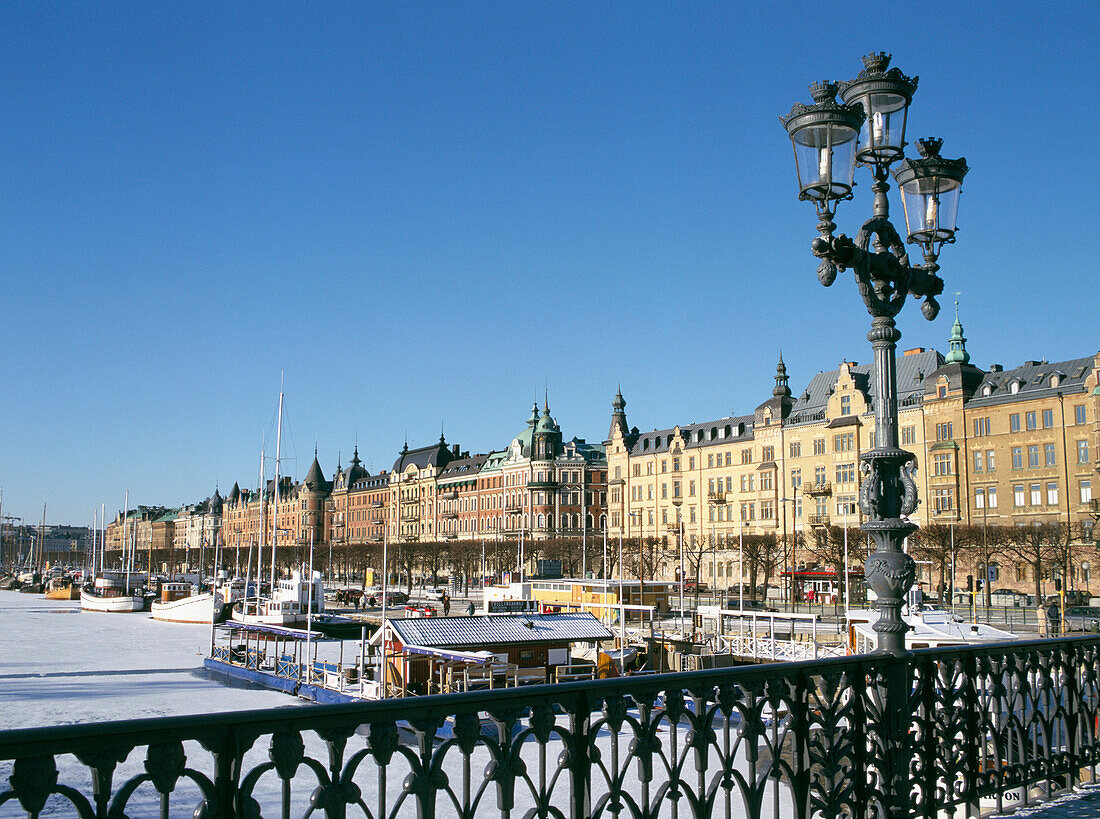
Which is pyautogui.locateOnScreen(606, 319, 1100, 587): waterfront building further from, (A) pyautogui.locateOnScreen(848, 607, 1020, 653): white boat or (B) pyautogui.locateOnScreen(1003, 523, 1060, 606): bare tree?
(A) pyautogui.locateOnScreen(848, 607, 1020, 653): white boat

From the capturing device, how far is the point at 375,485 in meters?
142

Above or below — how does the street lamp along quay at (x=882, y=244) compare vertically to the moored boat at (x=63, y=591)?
above

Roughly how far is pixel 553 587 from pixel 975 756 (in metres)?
48.4

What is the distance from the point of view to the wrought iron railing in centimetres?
386

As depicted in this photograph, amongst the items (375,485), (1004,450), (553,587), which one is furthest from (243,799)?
(375,485)

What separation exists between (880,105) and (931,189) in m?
1.27

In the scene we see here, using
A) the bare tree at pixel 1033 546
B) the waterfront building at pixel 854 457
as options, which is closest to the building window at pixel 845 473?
the waterfront building at pixel 854 457

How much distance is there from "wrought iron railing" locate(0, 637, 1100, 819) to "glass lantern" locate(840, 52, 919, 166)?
4.16 metres

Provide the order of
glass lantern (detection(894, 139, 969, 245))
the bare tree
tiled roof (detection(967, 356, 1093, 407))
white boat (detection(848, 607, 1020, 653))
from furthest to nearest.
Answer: tiled roof (detection(967, 356, 1093, 407))
the bare tree
white boat (detection(848, 607, 1020, 653))
glass lantern (detection(894, 139, 969, 245))

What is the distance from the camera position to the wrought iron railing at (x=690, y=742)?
386 centimetres

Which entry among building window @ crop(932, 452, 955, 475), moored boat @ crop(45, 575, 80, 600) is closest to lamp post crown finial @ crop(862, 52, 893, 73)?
building window @ crop(932, 452, 955, 475)

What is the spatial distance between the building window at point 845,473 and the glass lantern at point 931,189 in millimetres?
64259

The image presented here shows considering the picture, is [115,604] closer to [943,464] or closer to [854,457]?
[854,457]

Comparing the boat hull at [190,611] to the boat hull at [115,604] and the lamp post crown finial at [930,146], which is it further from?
the lamp post crown finial at [930,146]
